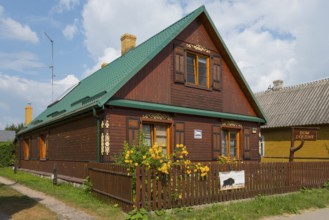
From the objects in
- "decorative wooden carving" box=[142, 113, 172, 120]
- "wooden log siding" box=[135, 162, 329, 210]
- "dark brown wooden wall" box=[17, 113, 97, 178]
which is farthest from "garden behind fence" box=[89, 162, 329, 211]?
"decorative wooden carving" box=[142, 113, 172, 120]

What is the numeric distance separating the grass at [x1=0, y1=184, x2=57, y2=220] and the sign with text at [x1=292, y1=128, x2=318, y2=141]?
32.7 feet

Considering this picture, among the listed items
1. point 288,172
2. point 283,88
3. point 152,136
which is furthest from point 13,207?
point 283,88

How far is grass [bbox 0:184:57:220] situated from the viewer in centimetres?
812

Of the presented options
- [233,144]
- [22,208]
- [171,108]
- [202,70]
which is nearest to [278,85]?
[233,144]

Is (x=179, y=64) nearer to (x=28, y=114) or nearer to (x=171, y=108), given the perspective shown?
(x=171, y=108)

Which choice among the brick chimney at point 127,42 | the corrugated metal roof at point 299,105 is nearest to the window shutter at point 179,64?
the brick chimney at point 127,42

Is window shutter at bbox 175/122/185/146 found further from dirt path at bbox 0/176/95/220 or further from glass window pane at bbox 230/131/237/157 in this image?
dirt path at bbox 0/176/95/220

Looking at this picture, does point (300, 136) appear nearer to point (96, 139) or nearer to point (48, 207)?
point (96, 139)

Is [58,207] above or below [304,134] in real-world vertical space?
below

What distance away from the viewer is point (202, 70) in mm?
14703

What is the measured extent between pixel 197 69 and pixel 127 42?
238 inches

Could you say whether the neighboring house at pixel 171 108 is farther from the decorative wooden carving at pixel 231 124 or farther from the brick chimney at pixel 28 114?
the brick chimney at pixel 28 114

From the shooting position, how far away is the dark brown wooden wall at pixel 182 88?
12367 millimetres

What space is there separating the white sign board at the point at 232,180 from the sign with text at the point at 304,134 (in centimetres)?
463
